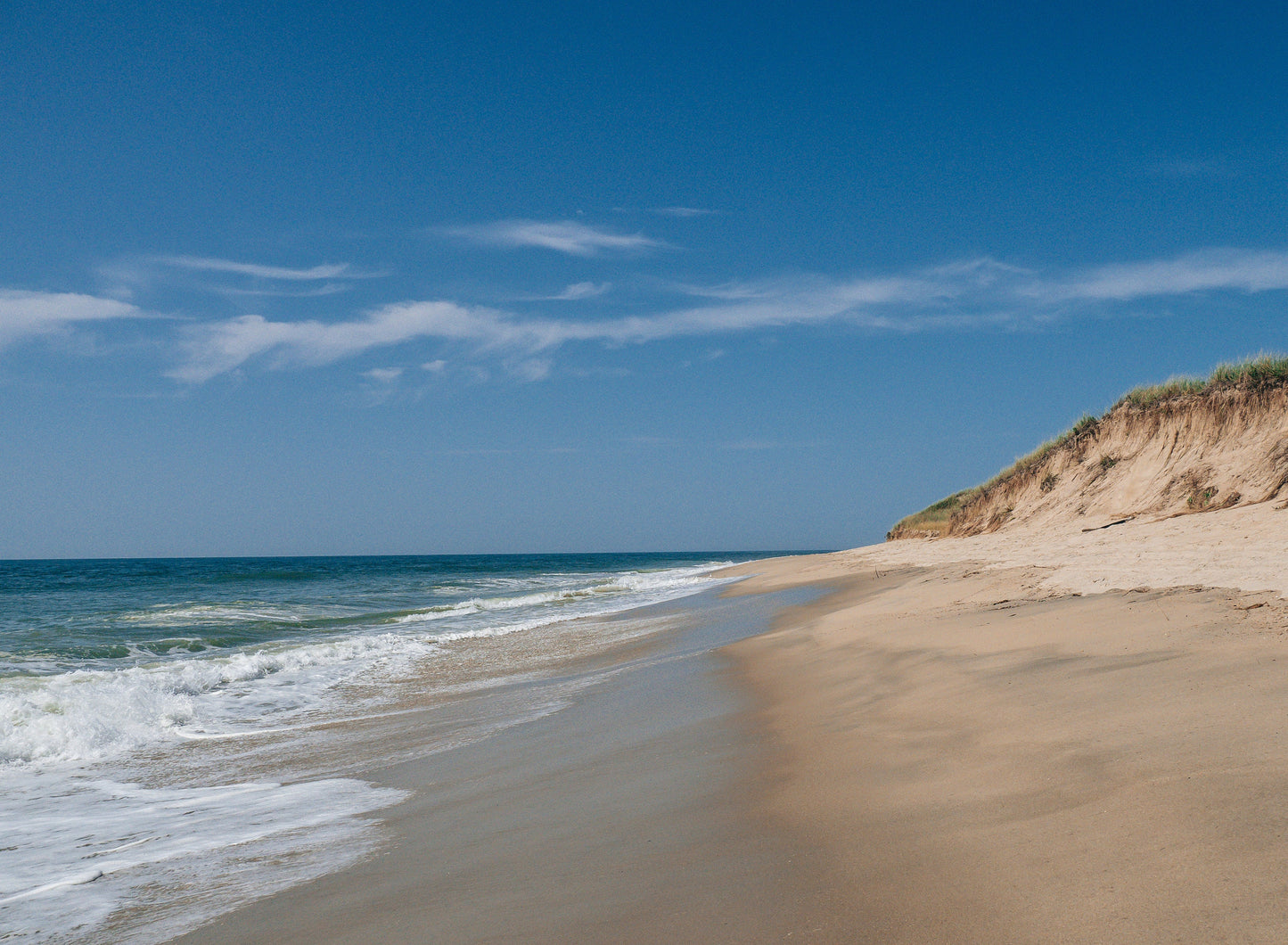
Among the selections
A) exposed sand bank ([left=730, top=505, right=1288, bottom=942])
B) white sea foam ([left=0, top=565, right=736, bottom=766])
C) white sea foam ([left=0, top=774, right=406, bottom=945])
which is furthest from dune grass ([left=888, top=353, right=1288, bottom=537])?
white sea foam ([left=0, top=774, right=406, bottom=945])

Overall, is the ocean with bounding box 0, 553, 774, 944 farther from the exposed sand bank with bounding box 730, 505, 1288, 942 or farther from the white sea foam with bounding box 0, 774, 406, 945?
the exposed sand bank with bounding box 730, 505, 1288, 942

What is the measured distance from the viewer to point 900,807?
3309mm

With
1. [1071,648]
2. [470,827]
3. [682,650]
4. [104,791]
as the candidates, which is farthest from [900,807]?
[682,650]

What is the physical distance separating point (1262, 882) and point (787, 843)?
4.98ft

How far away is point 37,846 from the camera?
4.43m

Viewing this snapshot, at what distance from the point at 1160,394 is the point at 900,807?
870 inches

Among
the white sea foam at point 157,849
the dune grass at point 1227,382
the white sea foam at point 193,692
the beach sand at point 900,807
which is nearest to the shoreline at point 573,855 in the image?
the beach sand at point 900,807

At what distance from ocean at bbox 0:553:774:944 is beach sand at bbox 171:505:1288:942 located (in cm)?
44

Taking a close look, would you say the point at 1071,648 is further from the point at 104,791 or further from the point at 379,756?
the point at 104,791

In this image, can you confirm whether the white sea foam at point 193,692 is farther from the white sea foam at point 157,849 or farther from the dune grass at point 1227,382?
the dune grass at point 1227,382

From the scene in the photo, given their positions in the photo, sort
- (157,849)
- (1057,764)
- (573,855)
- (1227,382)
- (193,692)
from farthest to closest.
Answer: (1227,382) < (193,692) < (157,849) < (1057,764) < (573,855)

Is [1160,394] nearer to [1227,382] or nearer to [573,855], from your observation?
[1227,382]

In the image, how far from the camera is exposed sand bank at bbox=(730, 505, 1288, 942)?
2.27 meters

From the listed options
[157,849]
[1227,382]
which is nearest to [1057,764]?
[157,849]
